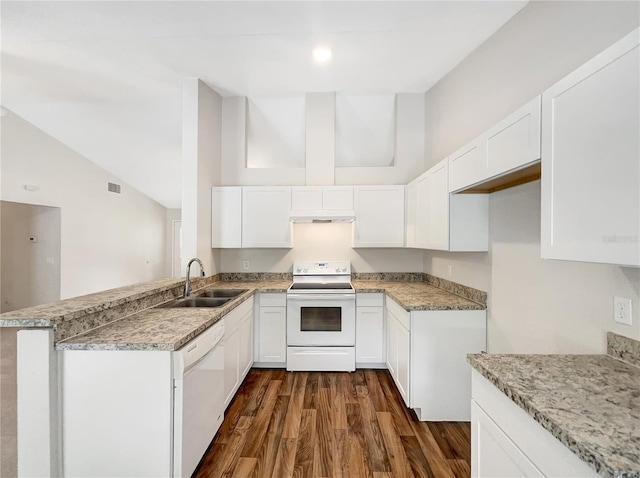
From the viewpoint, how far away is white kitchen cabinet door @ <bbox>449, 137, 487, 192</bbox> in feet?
5.41

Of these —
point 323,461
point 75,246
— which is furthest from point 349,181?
point 75,246

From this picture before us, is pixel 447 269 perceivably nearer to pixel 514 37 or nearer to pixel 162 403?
pixel 514 37

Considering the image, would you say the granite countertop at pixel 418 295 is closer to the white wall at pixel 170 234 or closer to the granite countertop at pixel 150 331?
the granite countertop at pixel 150 331

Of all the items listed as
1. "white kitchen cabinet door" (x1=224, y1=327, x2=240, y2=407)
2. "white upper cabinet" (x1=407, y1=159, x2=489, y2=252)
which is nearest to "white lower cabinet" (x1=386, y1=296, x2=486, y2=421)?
"white upper cabinet" (x1=407, y1=159, x2=489, y2=252)

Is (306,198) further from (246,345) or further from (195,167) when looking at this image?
(246,345)

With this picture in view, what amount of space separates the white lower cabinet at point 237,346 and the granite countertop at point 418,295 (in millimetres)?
1208

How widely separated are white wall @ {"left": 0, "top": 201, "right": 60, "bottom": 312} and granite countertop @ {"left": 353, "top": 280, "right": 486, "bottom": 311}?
17.5 feet

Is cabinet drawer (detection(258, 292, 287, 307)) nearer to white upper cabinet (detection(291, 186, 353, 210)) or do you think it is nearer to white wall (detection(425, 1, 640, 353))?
white upper cabinet (detection(291, 186, 353, 210))

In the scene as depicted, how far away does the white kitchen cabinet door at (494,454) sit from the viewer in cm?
95

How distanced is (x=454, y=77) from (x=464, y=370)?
271 centimetres

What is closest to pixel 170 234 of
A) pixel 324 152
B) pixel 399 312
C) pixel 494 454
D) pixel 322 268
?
pixel 322 268

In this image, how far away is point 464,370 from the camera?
2.20 metres

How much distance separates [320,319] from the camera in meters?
2.98

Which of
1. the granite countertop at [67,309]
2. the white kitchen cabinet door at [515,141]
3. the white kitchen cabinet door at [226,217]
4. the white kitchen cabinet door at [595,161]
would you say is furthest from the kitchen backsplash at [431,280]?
the granite countertop at [67,309]
